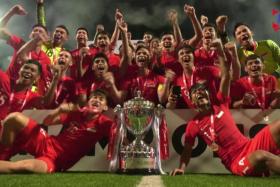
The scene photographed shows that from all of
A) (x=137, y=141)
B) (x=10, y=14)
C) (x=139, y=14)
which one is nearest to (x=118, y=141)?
(x=137, y=141)

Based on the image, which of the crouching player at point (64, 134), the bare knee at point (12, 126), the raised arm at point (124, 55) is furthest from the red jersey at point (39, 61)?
the raised arm at point (124, 55)

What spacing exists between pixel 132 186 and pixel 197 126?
1650mm

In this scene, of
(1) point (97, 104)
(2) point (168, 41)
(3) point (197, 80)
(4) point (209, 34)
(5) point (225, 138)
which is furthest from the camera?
(2) point (168, 41)

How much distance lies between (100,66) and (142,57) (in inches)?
21.2

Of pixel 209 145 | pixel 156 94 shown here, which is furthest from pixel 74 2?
pixel 209 145

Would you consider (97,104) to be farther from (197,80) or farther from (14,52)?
(14,52)

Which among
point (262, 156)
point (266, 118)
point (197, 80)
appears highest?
point (197, 80)

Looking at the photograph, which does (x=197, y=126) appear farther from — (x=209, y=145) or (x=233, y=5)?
(x=233, y=5)

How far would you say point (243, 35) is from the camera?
5230 mm

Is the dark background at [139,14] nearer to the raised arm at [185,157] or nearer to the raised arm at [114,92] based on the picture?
the raised arm at [114,92]

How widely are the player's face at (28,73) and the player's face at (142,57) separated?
49.3 inches

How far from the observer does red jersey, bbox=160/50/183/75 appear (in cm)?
507

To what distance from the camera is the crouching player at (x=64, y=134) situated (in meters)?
4.40

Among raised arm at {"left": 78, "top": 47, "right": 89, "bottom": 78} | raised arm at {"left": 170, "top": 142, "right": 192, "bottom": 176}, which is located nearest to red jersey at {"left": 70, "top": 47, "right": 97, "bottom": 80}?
raised arm at {"left": 78, "top": 47, "right": 89, "bottom": 78}
